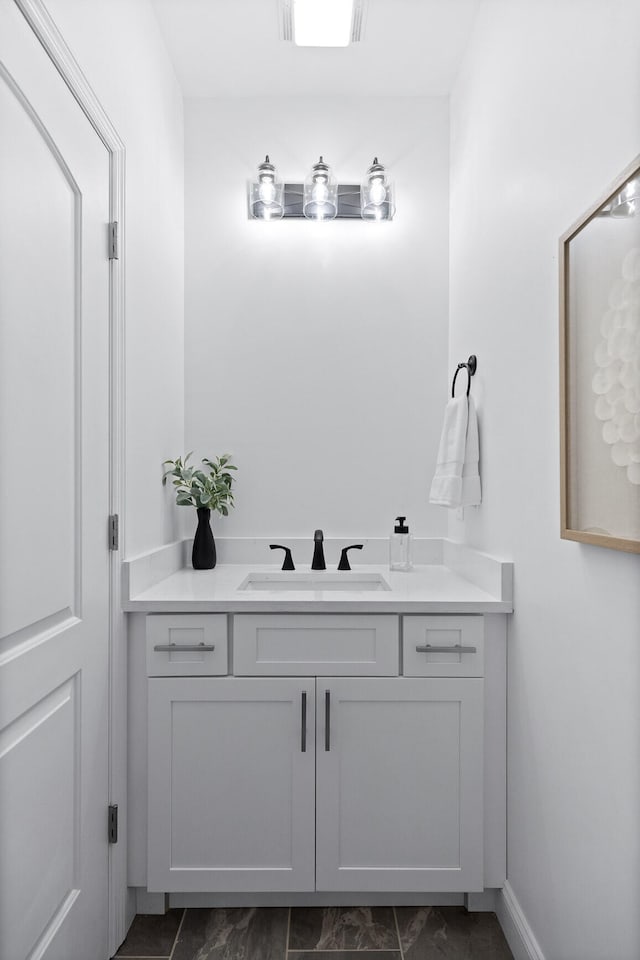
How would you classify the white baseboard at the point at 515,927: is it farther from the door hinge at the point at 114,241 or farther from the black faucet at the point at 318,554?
the door hinge at the point at 114,241

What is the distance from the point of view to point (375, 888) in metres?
1.66

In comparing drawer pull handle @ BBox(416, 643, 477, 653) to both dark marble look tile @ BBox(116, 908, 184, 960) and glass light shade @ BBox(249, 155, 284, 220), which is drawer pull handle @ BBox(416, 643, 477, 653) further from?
glass light shade @ BBox(249, 155, 284, 220)

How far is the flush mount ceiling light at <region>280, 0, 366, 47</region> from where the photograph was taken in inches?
72.3

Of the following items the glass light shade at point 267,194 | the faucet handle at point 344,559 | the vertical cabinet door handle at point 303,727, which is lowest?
the vertical cabinet door handle at point 303,727

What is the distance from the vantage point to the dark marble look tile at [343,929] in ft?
5.26

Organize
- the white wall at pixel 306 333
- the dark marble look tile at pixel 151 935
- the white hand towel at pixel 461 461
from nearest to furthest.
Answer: the dark marble look tile at pixel 151 935 → the white hand towel at pixel 461 461 → the white wall at pixel 306 333

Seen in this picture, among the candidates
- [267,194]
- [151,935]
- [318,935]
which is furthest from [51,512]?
[267,194]

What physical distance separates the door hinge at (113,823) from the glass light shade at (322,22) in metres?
2.23

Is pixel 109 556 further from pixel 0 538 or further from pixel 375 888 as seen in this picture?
pixel 375 888

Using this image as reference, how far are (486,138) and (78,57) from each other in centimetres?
117

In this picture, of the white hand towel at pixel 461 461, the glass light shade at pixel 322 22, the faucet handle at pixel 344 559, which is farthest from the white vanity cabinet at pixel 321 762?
the glass light shade at pixel 322 22

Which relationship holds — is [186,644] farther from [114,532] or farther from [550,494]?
[550,494]

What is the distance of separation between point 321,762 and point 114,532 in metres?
0.80

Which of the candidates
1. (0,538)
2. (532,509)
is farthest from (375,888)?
(0,538)
